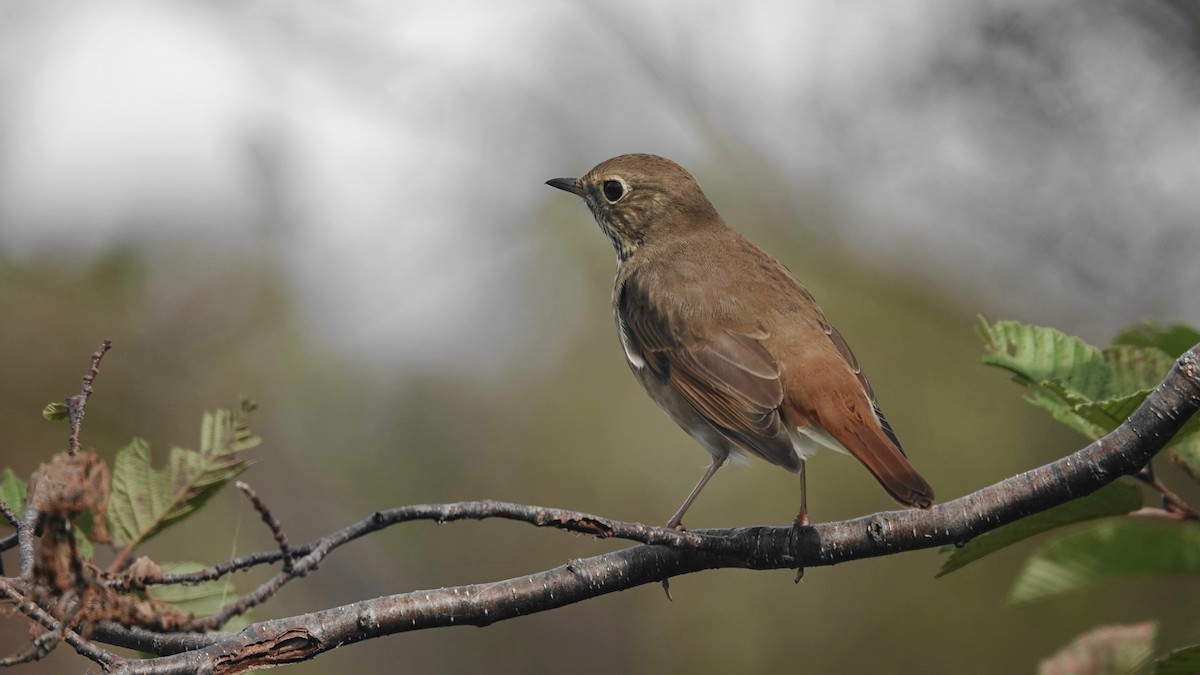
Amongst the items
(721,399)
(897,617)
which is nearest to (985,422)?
(897,617)

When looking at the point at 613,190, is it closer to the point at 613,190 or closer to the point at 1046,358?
the point at 613,190

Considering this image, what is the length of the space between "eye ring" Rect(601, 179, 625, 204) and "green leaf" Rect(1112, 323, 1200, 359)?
2779 mm

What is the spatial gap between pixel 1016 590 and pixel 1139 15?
502 cm

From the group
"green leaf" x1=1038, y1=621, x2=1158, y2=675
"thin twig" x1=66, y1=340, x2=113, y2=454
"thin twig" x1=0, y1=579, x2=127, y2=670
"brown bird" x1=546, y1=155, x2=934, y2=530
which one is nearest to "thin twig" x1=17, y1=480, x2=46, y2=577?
"thin twig" x1=0, y1=579, x2=127, y2=670

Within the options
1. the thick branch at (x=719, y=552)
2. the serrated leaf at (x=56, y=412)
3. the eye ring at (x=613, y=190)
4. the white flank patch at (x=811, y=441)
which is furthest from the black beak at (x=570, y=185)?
the serrated leaf at (x=56, y=412)

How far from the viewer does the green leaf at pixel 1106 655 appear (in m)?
3.11

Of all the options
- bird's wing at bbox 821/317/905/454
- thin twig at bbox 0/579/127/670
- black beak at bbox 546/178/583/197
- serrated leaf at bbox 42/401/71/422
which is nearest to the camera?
thin twig at bbox 0/579/127/670

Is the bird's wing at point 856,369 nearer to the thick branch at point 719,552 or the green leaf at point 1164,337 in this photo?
the green leaf at point 1164,337

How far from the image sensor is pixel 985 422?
7.22 meters

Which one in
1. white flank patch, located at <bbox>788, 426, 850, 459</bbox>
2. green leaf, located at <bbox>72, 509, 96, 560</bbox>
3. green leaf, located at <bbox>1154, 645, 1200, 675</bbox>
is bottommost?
green leaf, located at <bbox>1154, 645, 1200, 675</bbox>

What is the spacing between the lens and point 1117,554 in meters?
3.17

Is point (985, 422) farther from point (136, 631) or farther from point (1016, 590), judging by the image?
point (136, 631)

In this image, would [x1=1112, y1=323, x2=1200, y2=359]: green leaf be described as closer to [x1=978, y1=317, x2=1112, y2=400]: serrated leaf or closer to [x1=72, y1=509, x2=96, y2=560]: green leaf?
[x1=978, y1=317, x2=1112, y2=400]: serrated leaf

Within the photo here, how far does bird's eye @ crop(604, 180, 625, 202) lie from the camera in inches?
213
